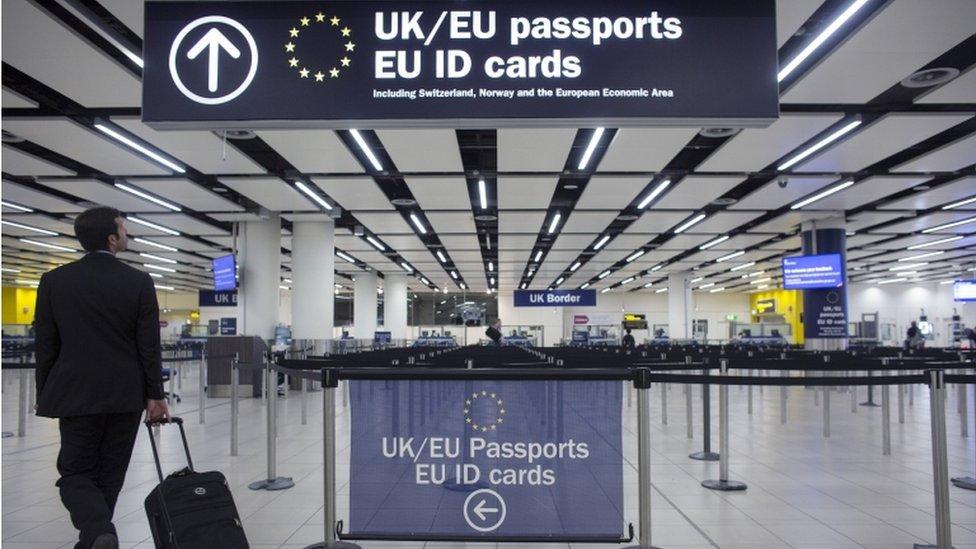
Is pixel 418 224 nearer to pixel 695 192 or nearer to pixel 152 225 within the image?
pixel 152 225

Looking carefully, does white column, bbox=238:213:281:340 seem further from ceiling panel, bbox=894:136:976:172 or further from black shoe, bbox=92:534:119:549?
black shoe, bbox=92:534:119:549

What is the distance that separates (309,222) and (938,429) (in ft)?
46.7

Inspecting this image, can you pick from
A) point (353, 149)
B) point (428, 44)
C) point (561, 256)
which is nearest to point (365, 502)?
point (428, 44)

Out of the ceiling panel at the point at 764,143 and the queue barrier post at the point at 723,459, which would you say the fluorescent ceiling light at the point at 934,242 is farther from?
the queue barrier post at the point at 723,459

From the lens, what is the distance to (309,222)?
16.3 meters

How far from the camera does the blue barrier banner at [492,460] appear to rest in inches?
142

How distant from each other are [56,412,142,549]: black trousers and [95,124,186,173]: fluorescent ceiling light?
679cm

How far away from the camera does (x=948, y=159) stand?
10.5 meters

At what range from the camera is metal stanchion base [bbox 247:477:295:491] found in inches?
224

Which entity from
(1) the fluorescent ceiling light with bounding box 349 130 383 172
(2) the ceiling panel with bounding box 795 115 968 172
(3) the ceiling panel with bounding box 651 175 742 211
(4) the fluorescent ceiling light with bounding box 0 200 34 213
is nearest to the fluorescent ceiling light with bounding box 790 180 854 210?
(2) the ceiling panel with bounding box 795 115 968 172

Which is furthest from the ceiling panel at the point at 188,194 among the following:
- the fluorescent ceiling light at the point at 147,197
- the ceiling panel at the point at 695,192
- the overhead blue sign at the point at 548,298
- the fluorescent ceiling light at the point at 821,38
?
the overhead blue sign at the point at 548,298

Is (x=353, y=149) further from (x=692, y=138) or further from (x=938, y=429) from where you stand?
(x=938, y=429)

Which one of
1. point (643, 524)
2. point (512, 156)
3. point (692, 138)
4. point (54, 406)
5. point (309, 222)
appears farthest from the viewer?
point (309, 222)

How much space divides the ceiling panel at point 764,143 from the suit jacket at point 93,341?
7281 mm
